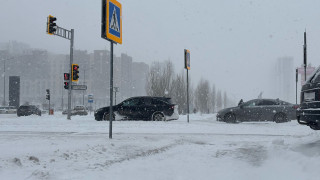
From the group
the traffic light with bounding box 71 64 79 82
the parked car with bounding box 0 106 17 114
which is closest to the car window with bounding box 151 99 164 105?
the traffic light with bounding box 71 64 79 82

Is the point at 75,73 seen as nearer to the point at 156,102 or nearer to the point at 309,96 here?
the point at 156,102

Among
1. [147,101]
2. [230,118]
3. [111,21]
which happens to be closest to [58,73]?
[147,101]

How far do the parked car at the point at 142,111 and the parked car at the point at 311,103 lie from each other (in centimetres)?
1011

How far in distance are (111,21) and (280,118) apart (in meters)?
12.3

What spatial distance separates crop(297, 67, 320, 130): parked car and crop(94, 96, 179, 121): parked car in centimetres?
1011

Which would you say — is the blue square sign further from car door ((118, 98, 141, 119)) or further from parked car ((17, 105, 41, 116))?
parked car ((17, 105, 41, 116))

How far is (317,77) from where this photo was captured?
251 inches

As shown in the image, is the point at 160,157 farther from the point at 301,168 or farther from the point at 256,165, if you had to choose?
the point at 301,168

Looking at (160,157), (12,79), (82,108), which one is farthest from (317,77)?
(12,79)

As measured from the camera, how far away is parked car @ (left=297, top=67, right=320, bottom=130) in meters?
6.15

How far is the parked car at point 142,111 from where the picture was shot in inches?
653

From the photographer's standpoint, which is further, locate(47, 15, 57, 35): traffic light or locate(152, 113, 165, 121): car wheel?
Result: locate(47, 15, 57, 35): traffic light

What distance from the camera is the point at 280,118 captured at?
1709 cm

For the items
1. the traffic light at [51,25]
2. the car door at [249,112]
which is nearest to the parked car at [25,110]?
the traffic light at [51,25]
